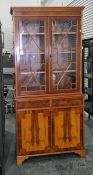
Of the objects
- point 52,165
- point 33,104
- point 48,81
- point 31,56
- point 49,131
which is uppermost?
point 31,56

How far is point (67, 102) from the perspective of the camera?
11.7 feet

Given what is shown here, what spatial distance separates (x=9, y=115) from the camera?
5793mm

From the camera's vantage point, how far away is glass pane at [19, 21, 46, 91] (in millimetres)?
3428

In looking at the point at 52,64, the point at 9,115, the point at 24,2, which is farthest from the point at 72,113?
the point at 24,2

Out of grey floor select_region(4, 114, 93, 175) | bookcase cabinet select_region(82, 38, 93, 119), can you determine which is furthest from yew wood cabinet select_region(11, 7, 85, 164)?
bookcase cabinet select_region(82, 38, 93, 119)

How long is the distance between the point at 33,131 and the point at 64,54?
1105 millimetres

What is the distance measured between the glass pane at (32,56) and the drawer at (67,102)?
255 mm

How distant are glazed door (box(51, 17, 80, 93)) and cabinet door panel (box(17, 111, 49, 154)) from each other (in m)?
0.40

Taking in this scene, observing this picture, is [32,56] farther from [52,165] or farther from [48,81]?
Result: [52,165]

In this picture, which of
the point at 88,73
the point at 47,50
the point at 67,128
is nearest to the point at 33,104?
the point at 67,128

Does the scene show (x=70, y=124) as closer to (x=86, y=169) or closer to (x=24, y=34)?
(x=86, y=169)

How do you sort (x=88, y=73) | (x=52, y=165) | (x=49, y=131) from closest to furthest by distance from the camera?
(x=52, y=165), (x=49, y=131), (x=88, y=73)

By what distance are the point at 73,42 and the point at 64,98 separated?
76 centimetres

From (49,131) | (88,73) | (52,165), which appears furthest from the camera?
(88,73)
